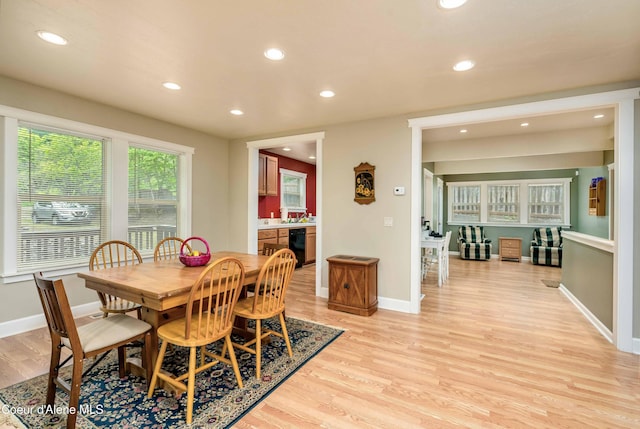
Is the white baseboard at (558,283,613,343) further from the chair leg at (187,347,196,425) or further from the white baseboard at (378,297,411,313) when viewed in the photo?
the chair leg at (187,347,196,425)

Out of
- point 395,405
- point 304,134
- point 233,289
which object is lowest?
point 395,405

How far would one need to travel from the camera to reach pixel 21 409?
6.09 ft

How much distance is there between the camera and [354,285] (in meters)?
3.67

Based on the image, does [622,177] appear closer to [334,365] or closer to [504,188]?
[334,365]

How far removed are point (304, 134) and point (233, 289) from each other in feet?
9.51

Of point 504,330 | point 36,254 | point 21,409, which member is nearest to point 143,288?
point 21,409

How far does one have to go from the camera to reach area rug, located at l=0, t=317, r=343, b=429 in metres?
1.76

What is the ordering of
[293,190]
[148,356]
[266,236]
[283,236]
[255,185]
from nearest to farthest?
[148,356], [255,185], [266,236], [283,236], [293,190]

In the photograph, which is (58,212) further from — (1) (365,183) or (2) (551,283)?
(2) (551,283)

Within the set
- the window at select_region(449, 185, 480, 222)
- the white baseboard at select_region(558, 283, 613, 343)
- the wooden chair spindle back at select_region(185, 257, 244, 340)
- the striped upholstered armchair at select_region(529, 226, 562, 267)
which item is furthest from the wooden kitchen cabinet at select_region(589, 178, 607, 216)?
the wooden chair spindle back at select_region(185, 257, 244, 340)

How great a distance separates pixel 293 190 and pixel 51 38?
564cm

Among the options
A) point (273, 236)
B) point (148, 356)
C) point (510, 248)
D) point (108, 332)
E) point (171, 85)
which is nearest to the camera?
point (108, 332)

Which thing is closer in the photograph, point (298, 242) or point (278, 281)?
point (278, 281)

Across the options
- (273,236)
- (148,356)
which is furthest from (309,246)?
(148,356)
